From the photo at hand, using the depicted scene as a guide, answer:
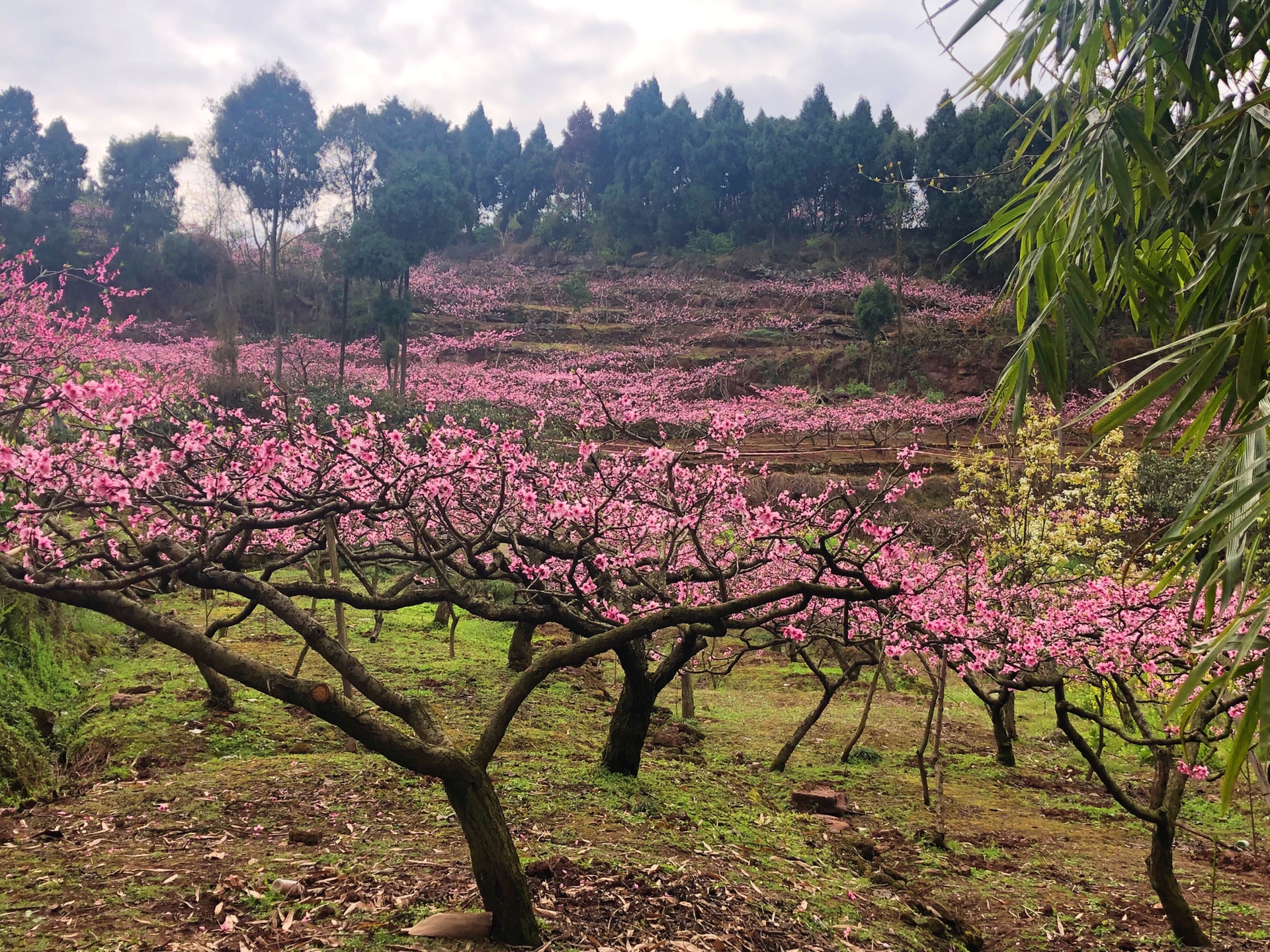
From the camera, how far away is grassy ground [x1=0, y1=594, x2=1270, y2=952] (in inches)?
147

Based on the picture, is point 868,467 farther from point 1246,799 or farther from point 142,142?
point 142,142

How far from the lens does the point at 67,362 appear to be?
26.9 ft

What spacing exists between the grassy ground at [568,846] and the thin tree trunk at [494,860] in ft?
0.79

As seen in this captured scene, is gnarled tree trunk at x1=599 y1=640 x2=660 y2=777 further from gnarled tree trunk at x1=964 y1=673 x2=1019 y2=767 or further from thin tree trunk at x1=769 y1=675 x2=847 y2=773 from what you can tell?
gnarled tree trunk at x1=964 y1=673 x2=1019 y2=767

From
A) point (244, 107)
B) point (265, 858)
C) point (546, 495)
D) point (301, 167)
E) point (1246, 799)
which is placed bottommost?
point (1246, 799)

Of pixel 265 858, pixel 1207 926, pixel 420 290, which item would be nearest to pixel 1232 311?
pixel 1207 926

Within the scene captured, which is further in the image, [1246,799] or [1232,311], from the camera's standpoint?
[1246,799]

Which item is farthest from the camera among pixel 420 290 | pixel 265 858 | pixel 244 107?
pixel 420 290

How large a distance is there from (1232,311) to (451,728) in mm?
6619

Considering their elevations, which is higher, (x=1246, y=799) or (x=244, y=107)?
(x=244, y=107)

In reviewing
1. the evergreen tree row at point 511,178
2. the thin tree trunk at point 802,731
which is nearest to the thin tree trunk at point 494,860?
the thin tree trunk at point 802,731

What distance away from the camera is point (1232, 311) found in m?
3.13

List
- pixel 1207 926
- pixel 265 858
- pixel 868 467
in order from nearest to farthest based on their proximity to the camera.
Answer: pixel 265 858 < pixel 1207 926 < pixel 868 467

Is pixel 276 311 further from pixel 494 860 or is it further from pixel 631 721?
pixel 494 860
